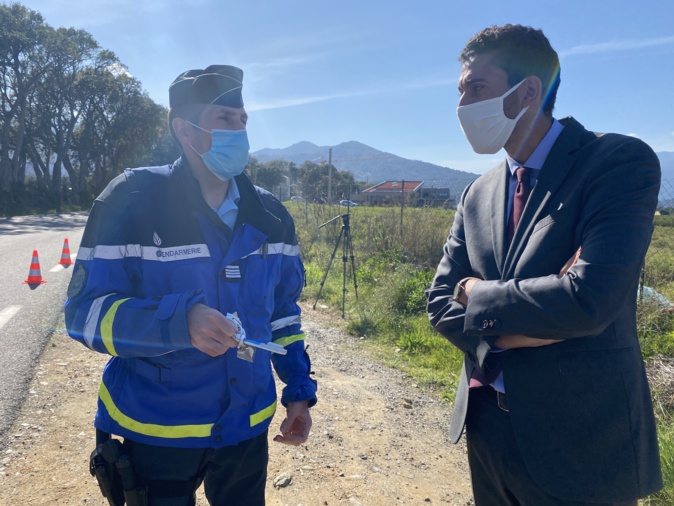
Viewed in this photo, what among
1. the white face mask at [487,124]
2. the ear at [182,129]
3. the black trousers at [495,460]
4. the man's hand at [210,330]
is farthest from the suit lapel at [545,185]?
the ear at [182,129]

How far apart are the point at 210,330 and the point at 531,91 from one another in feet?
4.75

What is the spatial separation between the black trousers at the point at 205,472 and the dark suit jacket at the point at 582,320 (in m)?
0.97

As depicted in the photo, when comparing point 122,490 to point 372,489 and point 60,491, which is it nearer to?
point 60,491

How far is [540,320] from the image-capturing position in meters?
1.56

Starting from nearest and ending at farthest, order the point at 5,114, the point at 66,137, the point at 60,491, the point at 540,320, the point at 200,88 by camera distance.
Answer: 1. the point at 540,320
2. the point at 200,88
3. the point at 60,491
4. the point at 5,114
5. the point at 66,137

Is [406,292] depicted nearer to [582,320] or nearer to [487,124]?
[487,124]

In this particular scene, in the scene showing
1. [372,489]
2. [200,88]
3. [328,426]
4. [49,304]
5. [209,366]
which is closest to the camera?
[209,366]

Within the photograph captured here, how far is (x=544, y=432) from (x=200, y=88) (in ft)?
5.68

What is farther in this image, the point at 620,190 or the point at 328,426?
the point at 328,426

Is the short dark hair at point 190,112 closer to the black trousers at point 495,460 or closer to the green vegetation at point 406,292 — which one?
the black trousers at point 495,460

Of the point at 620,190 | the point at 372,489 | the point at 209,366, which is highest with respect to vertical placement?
the point at 620,190

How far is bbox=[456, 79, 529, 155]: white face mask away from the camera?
6.43 ft

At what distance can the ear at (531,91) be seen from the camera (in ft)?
6.28

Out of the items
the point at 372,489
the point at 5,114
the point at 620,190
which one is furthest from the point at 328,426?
the point at 5,114
